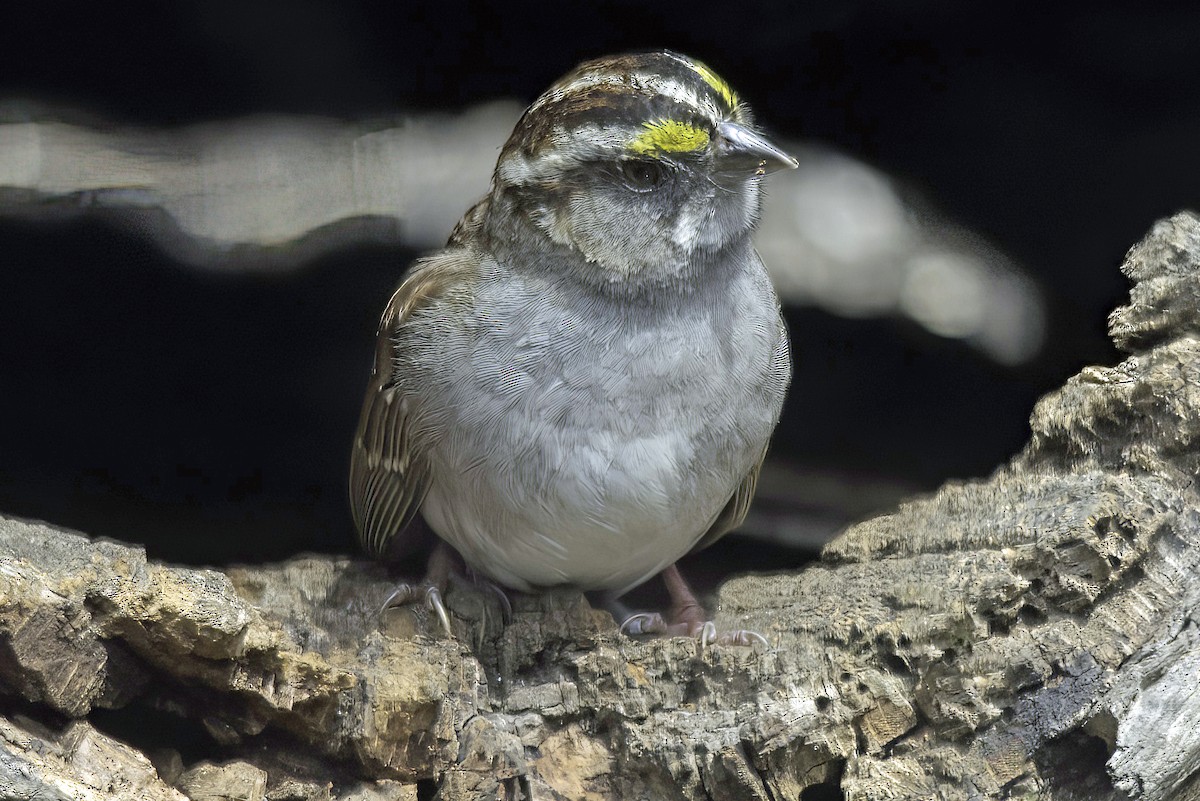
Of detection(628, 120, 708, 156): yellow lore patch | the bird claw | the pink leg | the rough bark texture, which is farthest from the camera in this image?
the pink leg

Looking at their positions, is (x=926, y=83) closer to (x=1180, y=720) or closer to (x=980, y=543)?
(x=980, y=543)

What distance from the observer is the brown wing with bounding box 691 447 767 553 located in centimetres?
282

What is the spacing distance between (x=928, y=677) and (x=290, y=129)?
2116 mm

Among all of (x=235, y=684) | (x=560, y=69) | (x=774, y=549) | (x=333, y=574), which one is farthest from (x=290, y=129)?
(x=774, y=549)

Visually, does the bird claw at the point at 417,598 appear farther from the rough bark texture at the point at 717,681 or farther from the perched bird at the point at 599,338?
the rough bark texture at the point at 717,681

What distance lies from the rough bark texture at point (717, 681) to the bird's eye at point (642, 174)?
92 centimetres

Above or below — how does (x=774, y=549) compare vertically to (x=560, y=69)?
below

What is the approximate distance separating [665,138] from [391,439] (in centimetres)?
99

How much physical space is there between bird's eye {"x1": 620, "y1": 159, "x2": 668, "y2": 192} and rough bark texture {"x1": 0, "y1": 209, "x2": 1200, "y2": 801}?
3.03ft

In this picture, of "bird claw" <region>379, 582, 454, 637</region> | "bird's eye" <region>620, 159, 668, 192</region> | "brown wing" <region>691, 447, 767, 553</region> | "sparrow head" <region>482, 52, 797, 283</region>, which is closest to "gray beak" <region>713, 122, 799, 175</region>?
"sparrow head" <region>482, 52, 797, 283</region>

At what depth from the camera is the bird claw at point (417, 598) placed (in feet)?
8.24

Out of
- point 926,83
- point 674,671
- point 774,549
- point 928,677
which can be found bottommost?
point 774,549

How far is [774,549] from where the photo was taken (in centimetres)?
351

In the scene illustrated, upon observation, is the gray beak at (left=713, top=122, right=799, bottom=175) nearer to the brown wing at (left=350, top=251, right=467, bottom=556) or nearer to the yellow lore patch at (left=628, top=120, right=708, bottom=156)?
the yellow lore patch at (left=628, top=120, right=708, bottom=156)
